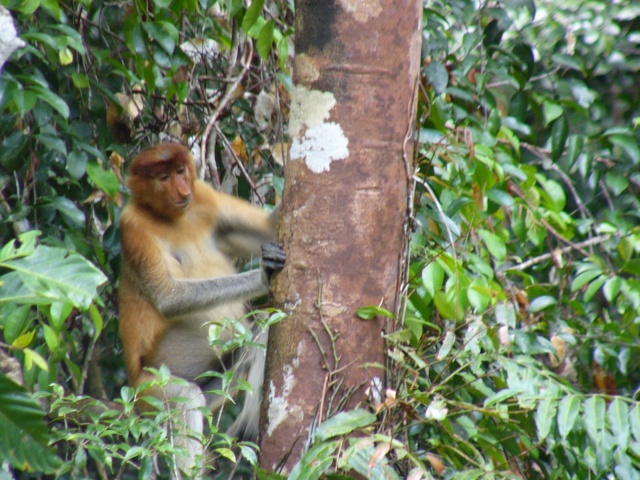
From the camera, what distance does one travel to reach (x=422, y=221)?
332 centimetres

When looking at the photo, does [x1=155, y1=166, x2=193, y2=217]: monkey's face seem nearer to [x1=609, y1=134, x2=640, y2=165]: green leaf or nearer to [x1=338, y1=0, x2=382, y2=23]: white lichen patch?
[x1=338, y1=0, x2=382, y2=23]: white lichen patch

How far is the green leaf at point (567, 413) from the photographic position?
85.3 inches

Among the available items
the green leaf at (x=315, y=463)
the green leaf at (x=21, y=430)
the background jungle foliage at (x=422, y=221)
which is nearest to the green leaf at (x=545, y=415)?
the background jungle foliage at (x=422, y=221)

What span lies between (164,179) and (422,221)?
127 cm

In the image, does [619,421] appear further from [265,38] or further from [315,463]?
[265,38]

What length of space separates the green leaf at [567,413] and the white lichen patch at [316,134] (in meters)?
0.95

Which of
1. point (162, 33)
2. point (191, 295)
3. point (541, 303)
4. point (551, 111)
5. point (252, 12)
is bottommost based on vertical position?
point (191, 295)

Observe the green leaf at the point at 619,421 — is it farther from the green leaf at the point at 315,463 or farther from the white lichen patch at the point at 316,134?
the white lichen patch at the point at 316,134

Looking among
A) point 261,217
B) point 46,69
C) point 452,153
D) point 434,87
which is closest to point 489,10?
point 434,87

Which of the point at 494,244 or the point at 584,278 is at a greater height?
the point at 494,244

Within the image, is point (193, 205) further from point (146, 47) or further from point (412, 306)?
point (412, 306)

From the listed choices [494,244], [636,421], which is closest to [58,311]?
[636,421]

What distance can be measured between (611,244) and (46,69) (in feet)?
9.98

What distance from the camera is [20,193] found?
3666mm
